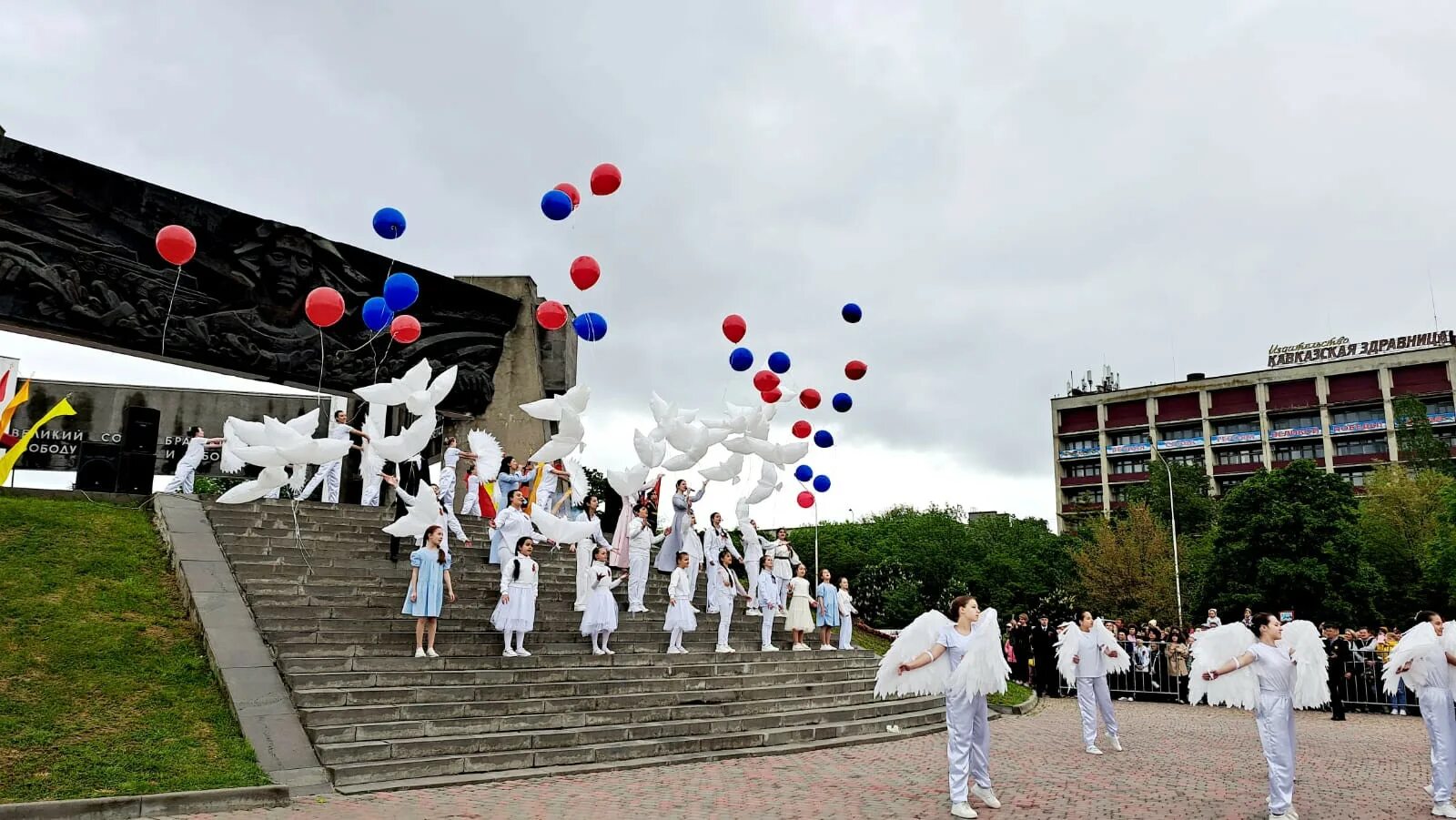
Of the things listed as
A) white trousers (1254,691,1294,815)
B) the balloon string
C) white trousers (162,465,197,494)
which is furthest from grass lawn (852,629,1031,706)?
the balloon string

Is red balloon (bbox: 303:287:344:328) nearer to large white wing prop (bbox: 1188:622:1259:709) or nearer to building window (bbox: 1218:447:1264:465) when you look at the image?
large white wing prop (bbox: 1188:622:1259:709)

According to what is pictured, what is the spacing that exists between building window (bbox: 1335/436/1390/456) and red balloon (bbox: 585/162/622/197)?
66304 mm

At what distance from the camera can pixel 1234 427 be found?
69.4 meters

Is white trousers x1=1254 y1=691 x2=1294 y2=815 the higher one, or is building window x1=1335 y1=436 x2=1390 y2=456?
building window x1=1335 y1=436 x2=1390 y2=456

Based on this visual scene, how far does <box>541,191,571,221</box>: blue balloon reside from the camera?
597 inches

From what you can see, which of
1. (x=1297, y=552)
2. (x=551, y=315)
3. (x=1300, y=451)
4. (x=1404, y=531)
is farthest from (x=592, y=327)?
(x=1300, y=451)

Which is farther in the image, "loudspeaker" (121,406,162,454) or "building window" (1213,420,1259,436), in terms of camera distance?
"building window" (1213,420,1259,436)

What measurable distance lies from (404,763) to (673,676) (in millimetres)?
4897

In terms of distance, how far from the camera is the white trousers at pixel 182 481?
55.1 feet

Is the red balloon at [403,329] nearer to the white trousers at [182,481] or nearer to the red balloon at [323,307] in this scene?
the red balloon at [323,307]

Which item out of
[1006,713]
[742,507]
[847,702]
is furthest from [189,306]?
[1006,713]

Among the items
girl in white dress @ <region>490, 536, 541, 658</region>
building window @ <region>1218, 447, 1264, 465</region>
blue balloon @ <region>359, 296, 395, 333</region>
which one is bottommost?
girl in white dress @ <region>490, 536, 541, 658</region>

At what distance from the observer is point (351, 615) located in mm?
12297

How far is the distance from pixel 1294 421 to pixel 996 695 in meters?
60.5
